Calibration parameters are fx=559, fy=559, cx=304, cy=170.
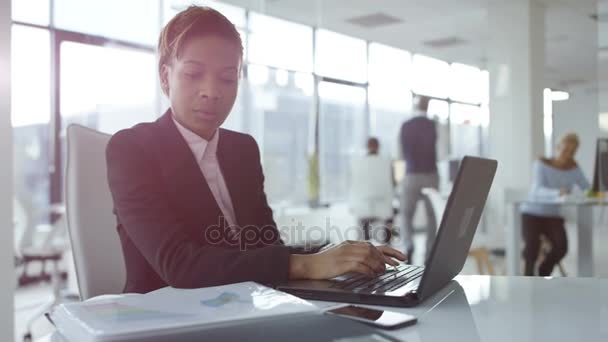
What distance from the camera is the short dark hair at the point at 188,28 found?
123 cm

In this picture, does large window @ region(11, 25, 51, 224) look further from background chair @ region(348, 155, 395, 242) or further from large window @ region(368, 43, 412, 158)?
large window @ region(368, 43, 412, 158)

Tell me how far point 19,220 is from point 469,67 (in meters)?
6.84

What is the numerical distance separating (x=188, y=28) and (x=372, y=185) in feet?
15.7

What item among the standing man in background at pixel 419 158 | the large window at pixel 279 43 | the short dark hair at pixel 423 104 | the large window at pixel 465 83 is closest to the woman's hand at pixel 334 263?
the standing man in background at pixel 419 158

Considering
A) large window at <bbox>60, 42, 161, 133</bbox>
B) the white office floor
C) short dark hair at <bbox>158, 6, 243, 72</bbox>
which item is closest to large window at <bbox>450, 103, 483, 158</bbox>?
the white office floor

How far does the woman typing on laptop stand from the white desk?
3033mm

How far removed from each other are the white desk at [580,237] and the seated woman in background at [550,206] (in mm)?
102

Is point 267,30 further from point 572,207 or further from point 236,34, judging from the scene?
point 236,34

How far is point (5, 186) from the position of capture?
66.5 inches

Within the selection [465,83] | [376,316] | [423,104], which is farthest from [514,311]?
[465,83]

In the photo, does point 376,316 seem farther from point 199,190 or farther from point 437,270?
point 199,190

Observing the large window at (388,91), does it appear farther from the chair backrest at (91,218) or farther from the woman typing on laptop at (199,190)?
the chair backrest at (91,218)

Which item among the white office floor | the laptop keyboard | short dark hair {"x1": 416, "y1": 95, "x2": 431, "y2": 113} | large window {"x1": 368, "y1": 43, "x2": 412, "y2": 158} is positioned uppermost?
large window {"x1": 368, "y1": 43, "x2": 412, "y2": 158}

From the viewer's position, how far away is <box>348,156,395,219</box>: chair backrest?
5.86m
